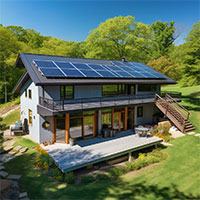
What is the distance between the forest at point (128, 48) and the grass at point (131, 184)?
18.5m

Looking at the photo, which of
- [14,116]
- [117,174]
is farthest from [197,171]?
[14,116]

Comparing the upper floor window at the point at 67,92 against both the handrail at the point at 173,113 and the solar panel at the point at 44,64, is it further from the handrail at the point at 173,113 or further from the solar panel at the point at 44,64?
the handrail at the point at 173,113

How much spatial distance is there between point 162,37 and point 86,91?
36.7 metres

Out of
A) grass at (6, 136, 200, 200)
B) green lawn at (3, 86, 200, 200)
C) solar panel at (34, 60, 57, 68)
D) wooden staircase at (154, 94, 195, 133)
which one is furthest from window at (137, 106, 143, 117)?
solar panel at (34, 60, 57, 68)

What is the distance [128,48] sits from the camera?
34812 mm

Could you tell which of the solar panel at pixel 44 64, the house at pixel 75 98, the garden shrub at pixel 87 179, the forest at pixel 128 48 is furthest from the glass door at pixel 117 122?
the forest at pixel 128 48

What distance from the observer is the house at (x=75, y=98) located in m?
13.5

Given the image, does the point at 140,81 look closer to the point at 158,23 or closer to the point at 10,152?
the point at 10,152

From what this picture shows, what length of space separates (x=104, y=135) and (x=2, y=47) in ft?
91.7

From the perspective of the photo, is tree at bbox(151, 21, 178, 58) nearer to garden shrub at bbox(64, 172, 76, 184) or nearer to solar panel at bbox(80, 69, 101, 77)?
solar panel at bbox(80, 69, 101, 77)

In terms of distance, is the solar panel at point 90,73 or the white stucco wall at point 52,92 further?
the solar panel at point 90,73

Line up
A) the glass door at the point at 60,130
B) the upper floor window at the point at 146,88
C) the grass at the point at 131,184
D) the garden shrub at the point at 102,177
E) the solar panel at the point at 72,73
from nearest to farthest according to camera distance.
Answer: the grass at the point at 131,184, the garden shrub at the point at 102,177, the glass door at the point at 60,130, the solar panel at the point at 72,73, the upper floor window at the point at 146,88

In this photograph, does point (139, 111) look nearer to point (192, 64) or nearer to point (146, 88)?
point (146, 88)

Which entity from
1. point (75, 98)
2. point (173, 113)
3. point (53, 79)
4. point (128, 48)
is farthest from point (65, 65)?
point (128, 48)
